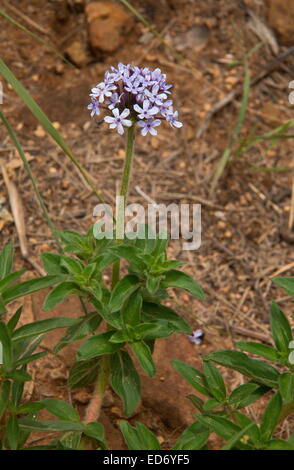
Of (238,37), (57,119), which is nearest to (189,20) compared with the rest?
(238,37)

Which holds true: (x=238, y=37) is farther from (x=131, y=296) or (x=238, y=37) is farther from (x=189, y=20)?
(x=131, y=296)

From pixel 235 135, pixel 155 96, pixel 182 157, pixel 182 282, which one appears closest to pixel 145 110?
pixel 155 96

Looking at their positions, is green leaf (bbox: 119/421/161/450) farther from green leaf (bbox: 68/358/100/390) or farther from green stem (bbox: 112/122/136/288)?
green stem (bbox: 112/122/136/288)

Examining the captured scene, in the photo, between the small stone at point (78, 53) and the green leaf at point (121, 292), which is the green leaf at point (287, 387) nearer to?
the green leaf at point (121, 292)

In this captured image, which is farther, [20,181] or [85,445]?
[20,181]

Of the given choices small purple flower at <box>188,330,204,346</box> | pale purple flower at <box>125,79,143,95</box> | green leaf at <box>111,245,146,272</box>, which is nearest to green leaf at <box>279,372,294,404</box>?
green leaf at <box>111,245,146,272</box>

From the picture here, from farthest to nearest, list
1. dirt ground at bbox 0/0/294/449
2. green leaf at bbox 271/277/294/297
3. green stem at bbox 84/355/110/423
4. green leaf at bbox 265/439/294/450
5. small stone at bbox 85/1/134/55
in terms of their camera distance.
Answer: small stone at bbox 85/1/134/55 → dirt ground at bbox 0/0/294/449 → green stem at bbox 84/355/110/423 → green leaf at bbox 271/277/294/297 → green leaf at bbox 265/439/294/450
